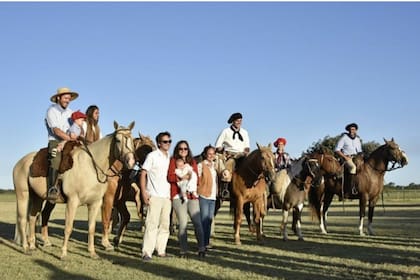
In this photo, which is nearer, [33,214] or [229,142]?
[33,214]

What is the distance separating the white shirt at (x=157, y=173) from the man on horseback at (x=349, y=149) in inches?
342

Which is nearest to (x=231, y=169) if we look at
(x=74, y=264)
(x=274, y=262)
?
(x=274, y=262)

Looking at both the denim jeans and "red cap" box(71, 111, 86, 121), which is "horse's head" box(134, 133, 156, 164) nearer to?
"red cap" box(71, 111, 86, 121)

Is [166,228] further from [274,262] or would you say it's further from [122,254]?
[274,262]

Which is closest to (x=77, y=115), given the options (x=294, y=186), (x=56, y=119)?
(x=56, y=119)

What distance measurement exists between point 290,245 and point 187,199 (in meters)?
3.57

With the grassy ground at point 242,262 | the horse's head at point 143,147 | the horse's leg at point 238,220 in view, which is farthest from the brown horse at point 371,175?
the horse's head at point 143,147

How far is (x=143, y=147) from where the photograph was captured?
14945mm

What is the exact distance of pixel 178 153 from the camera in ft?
38.5

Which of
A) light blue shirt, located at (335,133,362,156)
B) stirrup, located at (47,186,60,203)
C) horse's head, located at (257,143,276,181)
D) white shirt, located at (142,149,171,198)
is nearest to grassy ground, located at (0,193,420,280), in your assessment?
stirrup, located at (47,186,60,203)

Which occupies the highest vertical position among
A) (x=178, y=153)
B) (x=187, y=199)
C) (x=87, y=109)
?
(x=87, y=109)

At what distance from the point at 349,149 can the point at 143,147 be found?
7435 mm

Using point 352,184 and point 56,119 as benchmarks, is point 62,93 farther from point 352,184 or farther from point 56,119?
point 352,184

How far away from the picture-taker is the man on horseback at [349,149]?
18.4 metres
